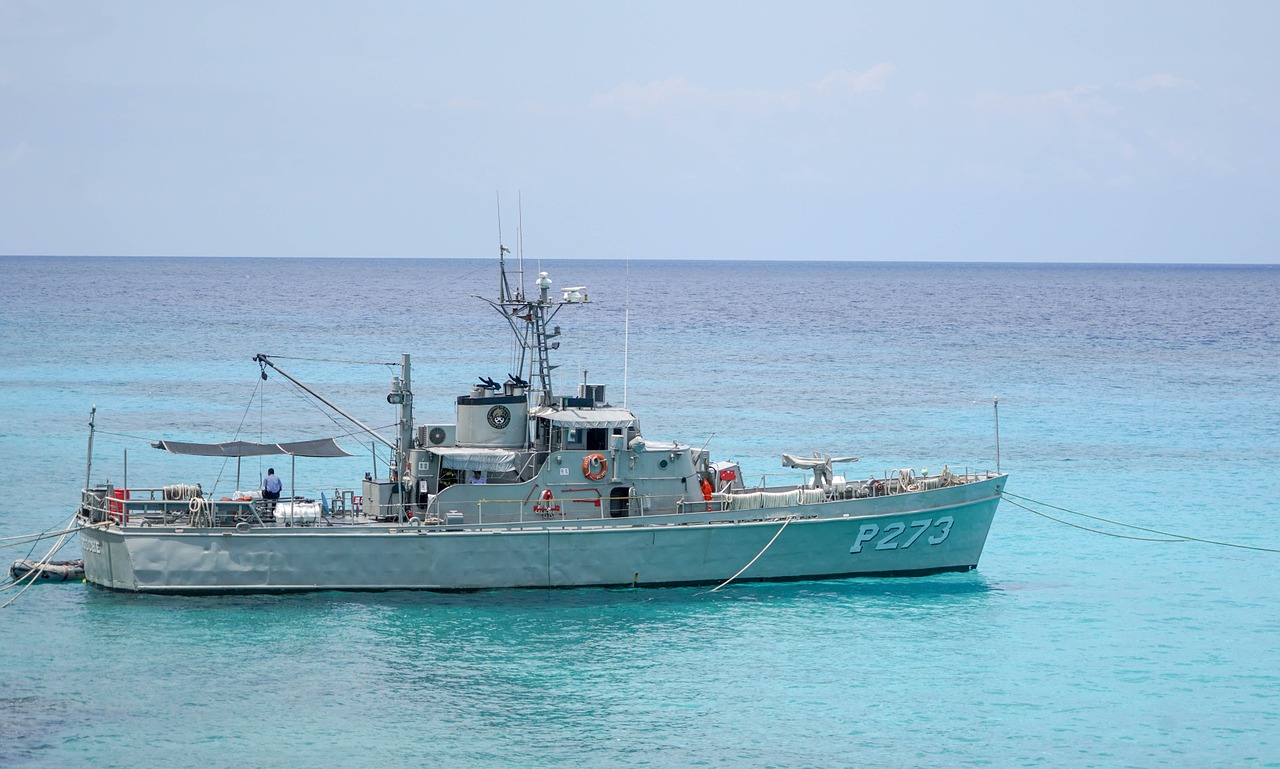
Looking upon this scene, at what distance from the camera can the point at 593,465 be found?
31.5 m

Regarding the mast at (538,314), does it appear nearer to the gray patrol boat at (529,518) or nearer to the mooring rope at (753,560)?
the gray patrol boat at (529,518)

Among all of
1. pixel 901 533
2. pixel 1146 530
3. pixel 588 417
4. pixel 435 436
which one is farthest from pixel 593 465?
pixel 1146 530

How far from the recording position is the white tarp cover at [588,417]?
104ft

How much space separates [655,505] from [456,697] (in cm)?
846

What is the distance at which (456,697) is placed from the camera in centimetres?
2478

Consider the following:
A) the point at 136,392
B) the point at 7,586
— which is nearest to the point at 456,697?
the point at 7,586

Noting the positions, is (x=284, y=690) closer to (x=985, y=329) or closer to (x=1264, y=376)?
(x=1264, y=376)

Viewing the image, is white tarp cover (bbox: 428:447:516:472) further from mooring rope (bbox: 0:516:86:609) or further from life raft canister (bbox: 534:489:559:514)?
mooring rope (bbox: 0:516:86:609)

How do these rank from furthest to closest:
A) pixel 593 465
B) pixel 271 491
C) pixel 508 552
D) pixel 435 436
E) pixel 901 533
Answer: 1. pixel 901 533
2. pixel 435 436
3. pixel 593 465
4. pixel 271 491
5. pixel 508 552

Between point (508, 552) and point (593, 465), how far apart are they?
2789mm

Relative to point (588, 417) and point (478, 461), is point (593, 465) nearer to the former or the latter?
point (588, 417)

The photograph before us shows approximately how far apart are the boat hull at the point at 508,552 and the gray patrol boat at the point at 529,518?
0.10 ft

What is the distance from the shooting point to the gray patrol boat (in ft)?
99.0

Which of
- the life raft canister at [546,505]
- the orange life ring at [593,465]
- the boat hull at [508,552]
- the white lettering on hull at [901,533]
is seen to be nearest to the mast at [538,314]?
the orange life ring at [593,465]
